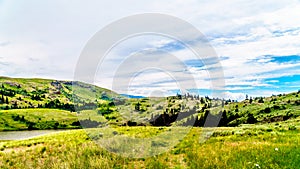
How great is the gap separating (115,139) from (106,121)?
1529cm

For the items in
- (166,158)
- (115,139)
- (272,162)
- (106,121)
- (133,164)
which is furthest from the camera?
(106,121)

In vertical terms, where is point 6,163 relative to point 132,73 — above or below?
below

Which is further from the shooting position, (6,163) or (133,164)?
(6,163)

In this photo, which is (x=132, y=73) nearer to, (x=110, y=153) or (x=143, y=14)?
(x=143, y=14)

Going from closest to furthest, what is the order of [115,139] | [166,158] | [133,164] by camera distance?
[133,164] → [166,158] → [115,139]

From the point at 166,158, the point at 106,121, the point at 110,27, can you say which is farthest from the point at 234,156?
the point at 106,121

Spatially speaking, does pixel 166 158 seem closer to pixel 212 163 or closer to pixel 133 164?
pixel 133 164

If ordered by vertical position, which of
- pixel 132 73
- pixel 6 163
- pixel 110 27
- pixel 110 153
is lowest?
pixel 6 163

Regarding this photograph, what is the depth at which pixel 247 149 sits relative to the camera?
44.9ft

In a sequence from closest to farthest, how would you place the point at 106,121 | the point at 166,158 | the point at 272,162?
the point at 272,162, the point at 166,158, the point at 106,121

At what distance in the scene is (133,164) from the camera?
40.3 ft

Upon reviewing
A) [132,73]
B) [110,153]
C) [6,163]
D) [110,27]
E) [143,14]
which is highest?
[143,14]

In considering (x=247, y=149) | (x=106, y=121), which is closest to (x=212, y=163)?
(x=247, y=149)

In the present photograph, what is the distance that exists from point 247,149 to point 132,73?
8.66m
